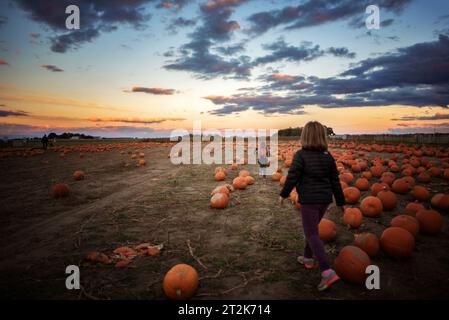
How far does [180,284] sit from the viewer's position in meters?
3.52

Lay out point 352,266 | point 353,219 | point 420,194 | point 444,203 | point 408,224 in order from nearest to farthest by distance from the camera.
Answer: point 352,266 < point 408,224 < point 353,219 < point 444,203 < point 420,194

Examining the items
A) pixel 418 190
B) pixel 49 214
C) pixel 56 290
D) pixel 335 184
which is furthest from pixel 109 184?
pixel 418 190

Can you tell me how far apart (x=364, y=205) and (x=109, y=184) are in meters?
10.4

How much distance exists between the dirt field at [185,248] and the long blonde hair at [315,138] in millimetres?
1964

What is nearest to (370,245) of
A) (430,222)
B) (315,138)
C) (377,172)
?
(430,222)

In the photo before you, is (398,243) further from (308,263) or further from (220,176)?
(220,176)

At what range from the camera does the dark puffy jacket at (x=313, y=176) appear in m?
3.91

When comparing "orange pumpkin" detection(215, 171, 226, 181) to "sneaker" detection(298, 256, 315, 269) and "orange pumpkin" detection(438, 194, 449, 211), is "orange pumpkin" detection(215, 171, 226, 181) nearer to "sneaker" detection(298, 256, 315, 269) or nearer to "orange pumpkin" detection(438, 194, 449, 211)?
"orange pumpkin" detection(438, 194, 449, 211)

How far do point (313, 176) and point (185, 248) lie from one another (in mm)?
2797

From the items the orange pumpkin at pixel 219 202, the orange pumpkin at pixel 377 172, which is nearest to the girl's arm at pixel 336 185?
the orange pumpkin at pixel 219 202

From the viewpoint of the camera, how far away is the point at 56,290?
3.74 metres

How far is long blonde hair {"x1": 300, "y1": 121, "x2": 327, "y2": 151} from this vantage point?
3959mm
